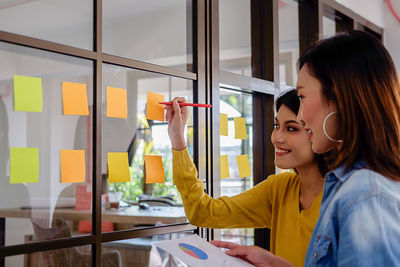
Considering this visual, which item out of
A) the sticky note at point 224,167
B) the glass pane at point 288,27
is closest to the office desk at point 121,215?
the sticky note at point 224,167

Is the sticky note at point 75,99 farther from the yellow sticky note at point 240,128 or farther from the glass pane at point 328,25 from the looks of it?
the glass pane at point 328,25

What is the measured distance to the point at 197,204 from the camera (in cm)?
145

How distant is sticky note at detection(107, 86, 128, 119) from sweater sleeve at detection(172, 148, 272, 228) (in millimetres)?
206

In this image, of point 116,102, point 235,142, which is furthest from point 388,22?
point 116,102

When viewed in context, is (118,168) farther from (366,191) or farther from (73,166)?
(366,191)

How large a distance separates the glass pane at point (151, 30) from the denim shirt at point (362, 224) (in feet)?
3.22

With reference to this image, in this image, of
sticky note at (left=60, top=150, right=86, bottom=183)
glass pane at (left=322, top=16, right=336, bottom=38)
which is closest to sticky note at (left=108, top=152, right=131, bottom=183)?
sticky note at (left=60, top=150, right=86, bottom=183)

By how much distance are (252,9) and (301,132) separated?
2.84ft

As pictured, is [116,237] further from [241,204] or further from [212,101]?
[212,101]

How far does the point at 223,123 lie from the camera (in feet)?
6.03

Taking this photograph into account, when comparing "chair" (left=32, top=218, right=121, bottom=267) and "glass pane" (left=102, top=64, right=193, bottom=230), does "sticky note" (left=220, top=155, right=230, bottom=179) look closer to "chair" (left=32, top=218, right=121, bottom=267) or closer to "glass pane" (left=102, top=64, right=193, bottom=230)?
"glass pane" (left=102, top=64, right=193, bottom=230)

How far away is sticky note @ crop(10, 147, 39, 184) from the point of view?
1.14m

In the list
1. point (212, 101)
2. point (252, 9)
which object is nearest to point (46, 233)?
point (212, 101)

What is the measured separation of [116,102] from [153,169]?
0.86 feet
